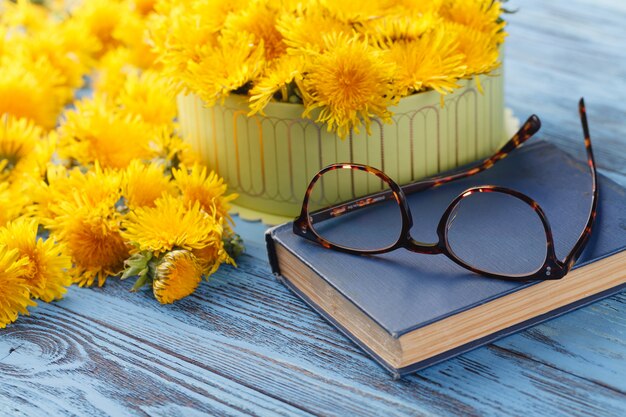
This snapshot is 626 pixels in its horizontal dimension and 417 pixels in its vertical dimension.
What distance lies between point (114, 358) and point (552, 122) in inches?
20.8

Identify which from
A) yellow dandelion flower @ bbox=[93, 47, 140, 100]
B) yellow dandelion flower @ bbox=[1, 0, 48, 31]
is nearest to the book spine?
yellow dandelion flower @ bbox=[93, 47, 140, 100]

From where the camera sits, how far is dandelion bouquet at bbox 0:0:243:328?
662 mm

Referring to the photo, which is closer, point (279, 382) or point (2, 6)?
point (279, 382)

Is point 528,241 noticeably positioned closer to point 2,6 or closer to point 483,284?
point 483,284

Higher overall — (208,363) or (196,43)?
(196,43)

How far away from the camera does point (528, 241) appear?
636mm

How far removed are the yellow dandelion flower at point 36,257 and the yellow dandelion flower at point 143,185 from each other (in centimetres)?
7

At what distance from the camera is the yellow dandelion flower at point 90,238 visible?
0.69m

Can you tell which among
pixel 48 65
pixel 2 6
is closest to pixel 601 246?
pixel 48 65

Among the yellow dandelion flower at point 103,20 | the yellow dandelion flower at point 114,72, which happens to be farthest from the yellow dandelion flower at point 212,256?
the yellow dandelion flower at point 103,20

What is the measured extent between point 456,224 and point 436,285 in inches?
3.2

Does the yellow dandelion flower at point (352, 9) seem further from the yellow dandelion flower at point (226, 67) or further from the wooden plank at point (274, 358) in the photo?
the wooden plank at point (274, 358)

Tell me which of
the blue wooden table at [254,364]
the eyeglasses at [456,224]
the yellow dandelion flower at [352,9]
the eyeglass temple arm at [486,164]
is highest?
the yellow dandelion flower at [352,9]

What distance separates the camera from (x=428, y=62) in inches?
26.8
